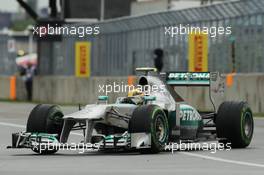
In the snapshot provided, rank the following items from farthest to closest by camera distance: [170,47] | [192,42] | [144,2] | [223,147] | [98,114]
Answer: [144,2]
[170,47]
[192,42]
[223,147]
[98,114]

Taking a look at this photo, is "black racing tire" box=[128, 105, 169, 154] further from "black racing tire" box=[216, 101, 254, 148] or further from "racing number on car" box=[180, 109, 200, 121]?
"black racing tire" box=[216, 101, 254, 148]

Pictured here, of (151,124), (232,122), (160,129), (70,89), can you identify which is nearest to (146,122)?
(151,124)

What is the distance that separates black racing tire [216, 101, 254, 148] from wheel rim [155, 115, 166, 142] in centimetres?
129

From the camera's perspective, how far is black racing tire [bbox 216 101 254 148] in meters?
17.0

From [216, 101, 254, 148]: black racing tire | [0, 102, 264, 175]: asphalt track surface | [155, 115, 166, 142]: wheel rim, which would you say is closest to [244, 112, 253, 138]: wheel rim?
[216, 101, 254, 148]: black racing tire

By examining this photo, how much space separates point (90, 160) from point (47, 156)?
42.7 inches

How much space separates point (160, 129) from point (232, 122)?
4.93ft

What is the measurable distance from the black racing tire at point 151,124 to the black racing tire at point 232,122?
134cm

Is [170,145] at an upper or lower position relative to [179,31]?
lower

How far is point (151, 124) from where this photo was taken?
51.0 ft

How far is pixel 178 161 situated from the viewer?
1491cm

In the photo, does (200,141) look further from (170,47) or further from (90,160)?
(170,47)

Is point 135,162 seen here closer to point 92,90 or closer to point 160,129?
point 160,129

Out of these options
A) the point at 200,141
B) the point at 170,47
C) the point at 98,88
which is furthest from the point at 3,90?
the point at 200,141
